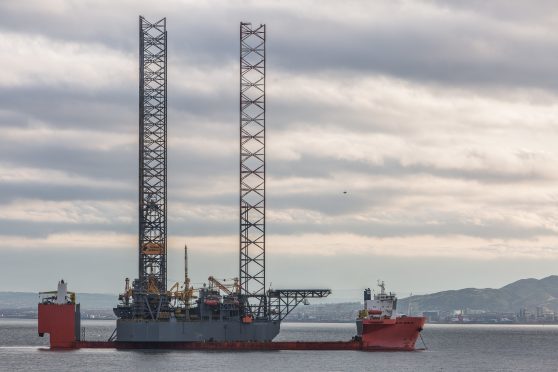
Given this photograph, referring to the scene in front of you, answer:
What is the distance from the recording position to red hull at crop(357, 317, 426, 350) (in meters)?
108

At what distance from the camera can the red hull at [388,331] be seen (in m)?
108

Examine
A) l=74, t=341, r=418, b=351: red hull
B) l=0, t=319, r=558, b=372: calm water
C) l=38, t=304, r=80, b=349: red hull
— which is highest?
l=38, t=304, r=80, b=349: red hull

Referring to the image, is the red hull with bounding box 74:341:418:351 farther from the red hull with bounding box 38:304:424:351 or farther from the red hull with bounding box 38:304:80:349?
the red hull with bounding box 38:304:80:349

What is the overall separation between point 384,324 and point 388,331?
1114 mm

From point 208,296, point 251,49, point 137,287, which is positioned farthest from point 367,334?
point 251,49

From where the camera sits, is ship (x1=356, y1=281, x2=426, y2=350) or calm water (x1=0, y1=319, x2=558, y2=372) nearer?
calm water (x1=0, y1=319, x2=558, y2=372)

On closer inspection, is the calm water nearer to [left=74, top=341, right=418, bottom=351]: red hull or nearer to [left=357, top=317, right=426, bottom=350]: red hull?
[left=74, top=341, right=418, bottom=351]: red hull

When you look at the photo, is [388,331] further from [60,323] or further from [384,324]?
[60,323]

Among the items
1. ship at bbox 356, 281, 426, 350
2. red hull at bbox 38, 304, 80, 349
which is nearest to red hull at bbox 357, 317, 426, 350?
ship at bbox 356, 281, 426, 350

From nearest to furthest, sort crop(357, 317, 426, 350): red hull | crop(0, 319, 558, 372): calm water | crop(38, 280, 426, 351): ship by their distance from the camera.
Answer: crop(0, 319, 558, 372): calm water < crop(38, 280, 426, 351): ship < crop(357, 317, 426, 350): red hull

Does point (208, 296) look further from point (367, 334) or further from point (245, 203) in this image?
point (367, 334)

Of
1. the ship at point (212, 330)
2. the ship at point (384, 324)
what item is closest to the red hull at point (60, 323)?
the ship at point (212, 330)

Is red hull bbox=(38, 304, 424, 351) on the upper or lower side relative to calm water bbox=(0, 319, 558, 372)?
upper

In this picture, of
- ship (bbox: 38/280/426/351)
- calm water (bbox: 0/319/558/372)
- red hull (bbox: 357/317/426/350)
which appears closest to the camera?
calm water (bbox: 0/319/558/372)
